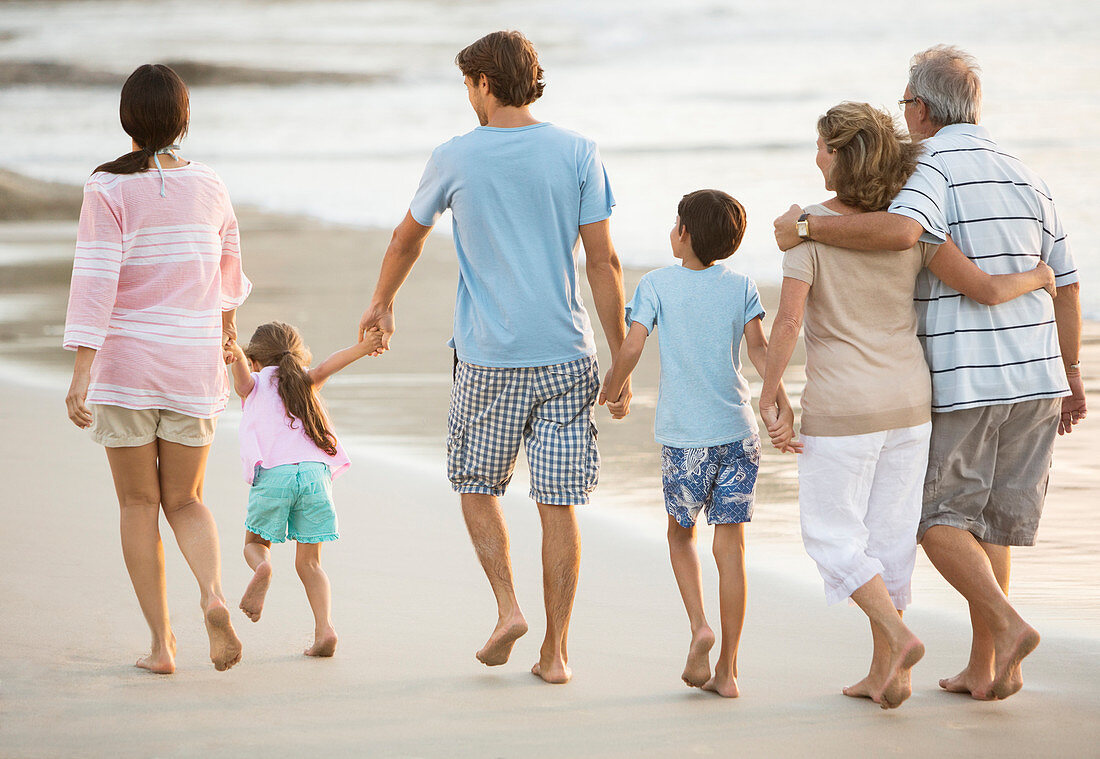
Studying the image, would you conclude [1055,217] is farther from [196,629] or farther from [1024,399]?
[196,629]

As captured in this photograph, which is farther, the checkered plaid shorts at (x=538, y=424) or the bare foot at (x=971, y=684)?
the checkered plaid shorts at (x=538, y=424)

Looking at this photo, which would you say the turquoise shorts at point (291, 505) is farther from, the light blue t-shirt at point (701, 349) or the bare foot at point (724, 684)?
the bare foot at point (724, 684)

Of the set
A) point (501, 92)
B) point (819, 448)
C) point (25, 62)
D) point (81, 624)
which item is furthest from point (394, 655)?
point (25, 62)

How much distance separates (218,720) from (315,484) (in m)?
0.92

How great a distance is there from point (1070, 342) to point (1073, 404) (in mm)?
182

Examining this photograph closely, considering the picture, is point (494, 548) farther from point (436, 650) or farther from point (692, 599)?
point (692, 599)

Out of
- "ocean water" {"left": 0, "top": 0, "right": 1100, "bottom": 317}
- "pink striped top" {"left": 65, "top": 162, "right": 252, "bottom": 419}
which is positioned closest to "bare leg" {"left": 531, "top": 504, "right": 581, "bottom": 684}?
"pink striped top" {"left": 65, "top": 162, "right": 252, "bottom": 419}

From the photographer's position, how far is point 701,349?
3629 mm

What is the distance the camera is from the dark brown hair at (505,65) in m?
3.69

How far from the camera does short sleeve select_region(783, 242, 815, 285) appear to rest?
342cm

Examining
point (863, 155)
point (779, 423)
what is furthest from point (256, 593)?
point (863, 155)

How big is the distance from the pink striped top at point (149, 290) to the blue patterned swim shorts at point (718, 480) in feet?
4.35

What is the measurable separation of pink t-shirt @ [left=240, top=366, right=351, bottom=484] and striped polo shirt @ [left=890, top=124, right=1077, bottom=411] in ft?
5.82

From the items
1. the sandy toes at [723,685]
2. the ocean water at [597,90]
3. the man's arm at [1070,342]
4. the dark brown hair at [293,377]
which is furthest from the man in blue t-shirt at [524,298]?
the ocean water at [597,90]
